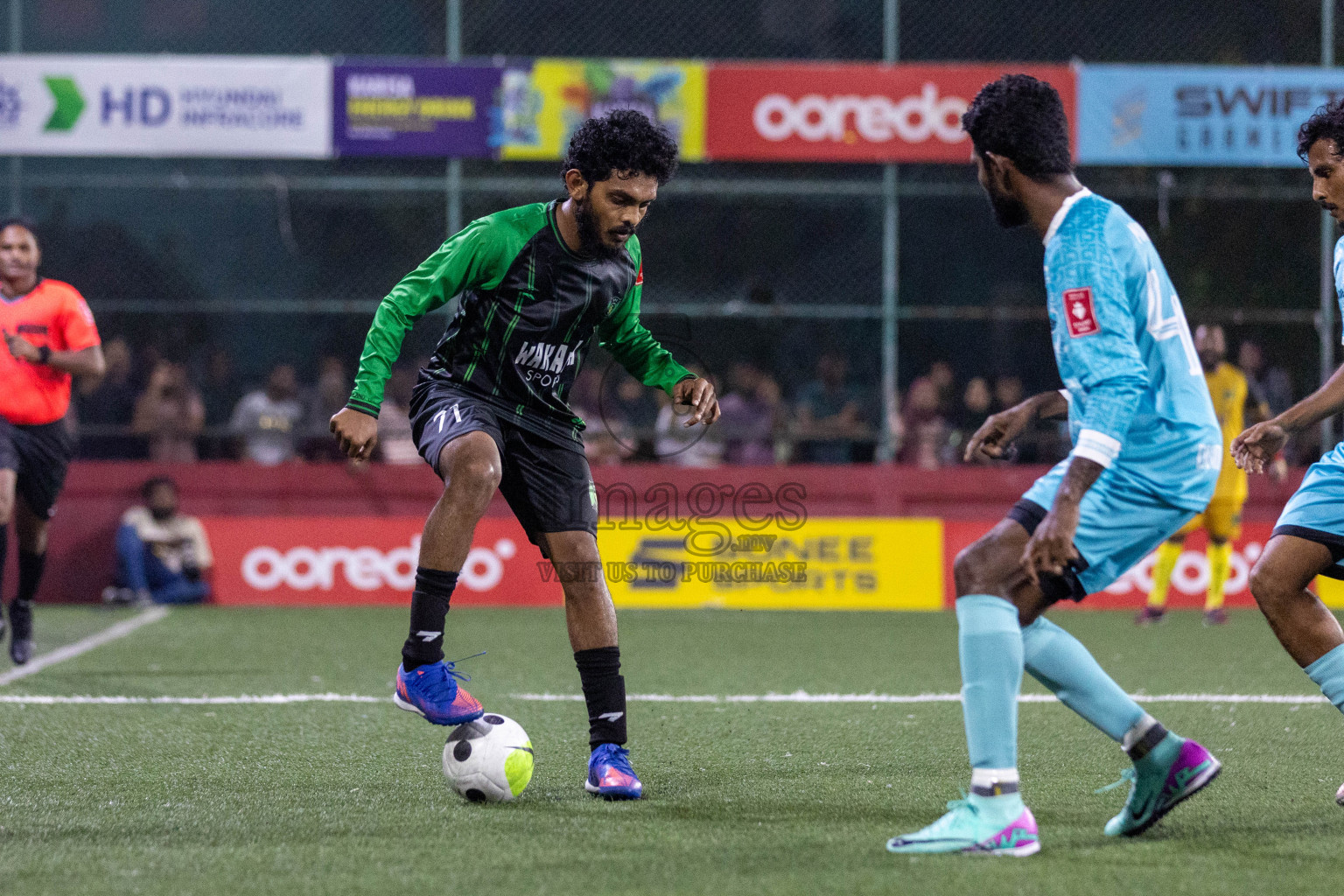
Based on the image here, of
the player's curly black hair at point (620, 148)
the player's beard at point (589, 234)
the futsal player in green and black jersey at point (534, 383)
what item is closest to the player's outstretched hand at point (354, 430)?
the futsal player in green and black jersey at point (534, 383)

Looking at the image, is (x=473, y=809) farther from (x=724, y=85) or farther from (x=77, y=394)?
(x=77, y=394)

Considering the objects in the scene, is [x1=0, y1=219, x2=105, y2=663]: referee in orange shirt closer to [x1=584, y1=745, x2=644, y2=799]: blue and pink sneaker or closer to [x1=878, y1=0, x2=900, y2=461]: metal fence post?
[x1=584, y1=745, x2=644, y2=799]: blue and pink sneaker

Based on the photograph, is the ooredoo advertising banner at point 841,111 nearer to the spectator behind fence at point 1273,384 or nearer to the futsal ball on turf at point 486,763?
the spectator behind fence at point 1273,384

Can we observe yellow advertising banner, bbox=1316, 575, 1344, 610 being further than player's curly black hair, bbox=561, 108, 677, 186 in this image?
Yes

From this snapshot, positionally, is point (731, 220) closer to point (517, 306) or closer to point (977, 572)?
point (517, 306)

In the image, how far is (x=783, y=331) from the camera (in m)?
14.1

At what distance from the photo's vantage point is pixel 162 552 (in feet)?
39.0

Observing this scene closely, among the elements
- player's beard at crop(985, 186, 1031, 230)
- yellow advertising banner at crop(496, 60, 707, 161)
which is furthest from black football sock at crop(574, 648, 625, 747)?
yellow advertising banner at crop(496, 60, 707, 161)

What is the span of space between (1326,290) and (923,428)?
12.4ft

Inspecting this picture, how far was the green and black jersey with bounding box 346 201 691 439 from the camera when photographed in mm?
4582

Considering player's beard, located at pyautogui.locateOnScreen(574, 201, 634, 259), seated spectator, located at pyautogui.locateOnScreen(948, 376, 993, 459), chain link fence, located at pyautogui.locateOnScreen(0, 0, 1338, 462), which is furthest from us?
chain link fence, located at pyautogui.locateOnScreen(0, 0, 1338, 462)

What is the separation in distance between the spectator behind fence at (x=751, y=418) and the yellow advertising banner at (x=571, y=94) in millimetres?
2249

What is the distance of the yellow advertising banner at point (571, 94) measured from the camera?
12750 millimetres

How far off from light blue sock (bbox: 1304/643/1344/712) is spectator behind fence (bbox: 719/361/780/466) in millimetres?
8431
